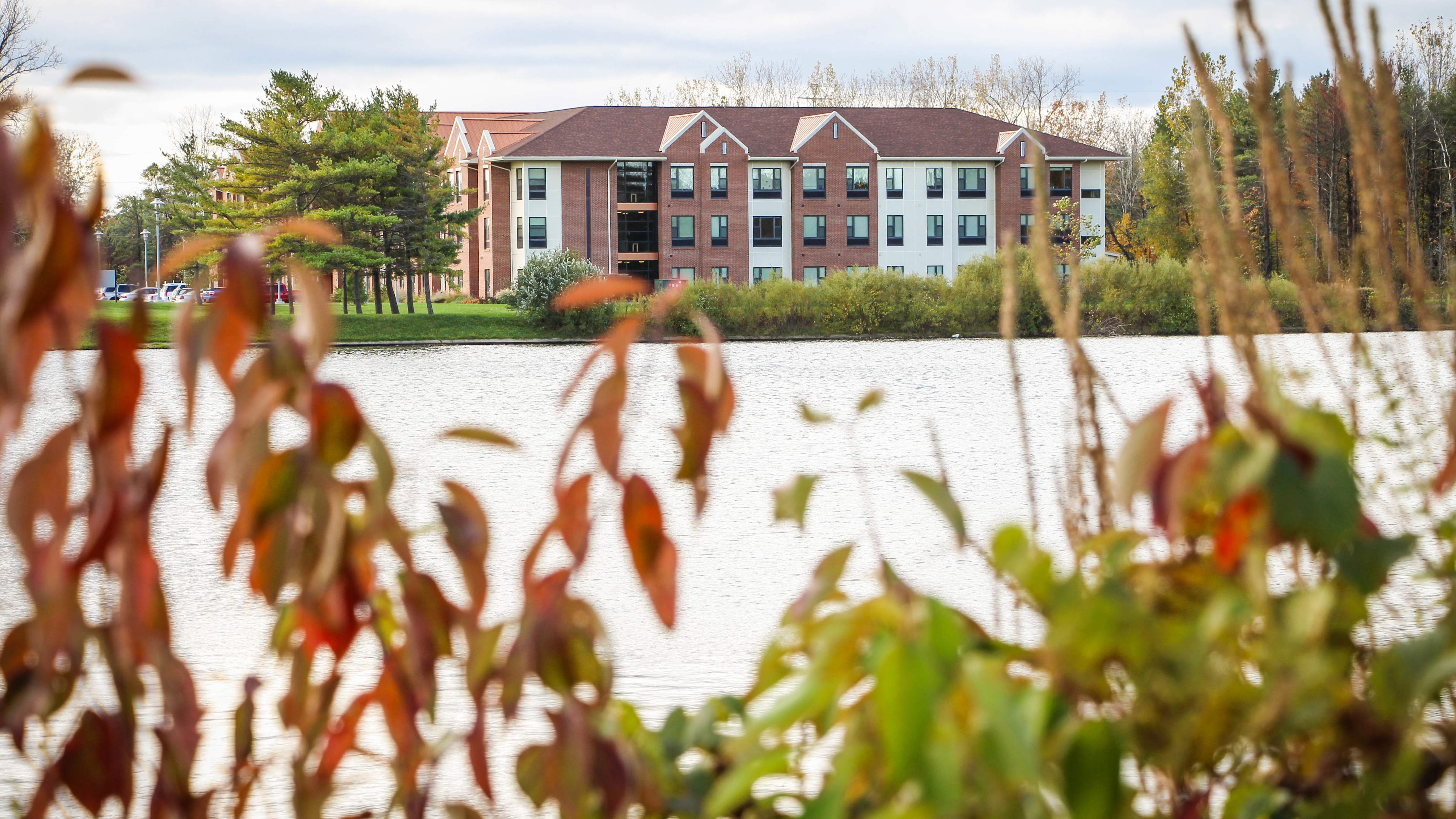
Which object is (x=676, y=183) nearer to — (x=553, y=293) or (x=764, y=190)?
(x=764, y=190)

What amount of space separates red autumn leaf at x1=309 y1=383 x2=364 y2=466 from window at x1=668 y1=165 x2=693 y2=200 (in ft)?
165

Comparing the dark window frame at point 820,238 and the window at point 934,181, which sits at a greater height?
the window at point 934,181

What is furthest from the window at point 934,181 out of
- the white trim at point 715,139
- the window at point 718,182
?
the window at point 718,182

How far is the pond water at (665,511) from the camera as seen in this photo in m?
2.44

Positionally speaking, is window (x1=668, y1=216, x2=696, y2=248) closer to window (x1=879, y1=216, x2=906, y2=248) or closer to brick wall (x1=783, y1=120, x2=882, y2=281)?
brick wall (x1=783, y1=120, x2=882, y2=281)

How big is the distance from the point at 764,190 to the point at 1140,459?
167ft

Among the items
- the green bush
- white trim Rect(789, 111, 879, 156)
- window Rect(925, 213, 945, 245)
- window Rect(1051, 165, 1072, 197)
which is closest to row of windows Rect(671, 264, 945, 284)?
window Rect(925, 213, 945, 245)

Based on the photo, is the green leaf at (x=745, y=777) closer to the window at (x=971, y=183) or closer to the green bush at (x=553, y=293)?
the green bush at (x=553, y=293)

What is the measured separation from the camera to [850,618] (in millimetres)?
584

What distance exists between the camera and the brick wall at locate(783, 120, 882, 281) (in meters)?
50.3

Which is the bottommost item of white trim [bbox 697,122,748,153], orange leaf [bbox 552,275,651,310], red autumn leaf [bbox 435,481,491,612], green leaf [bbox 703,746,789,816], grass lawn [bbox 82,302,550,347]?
green leaf [bbox 703,746,789,816]

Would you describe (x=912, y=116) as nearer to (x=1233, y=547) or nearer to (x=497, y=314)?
(x=497, y=314)

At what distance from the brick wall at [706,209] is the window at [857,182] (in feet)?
10.2

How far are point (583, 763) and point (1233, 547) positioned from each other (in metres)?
0.38
